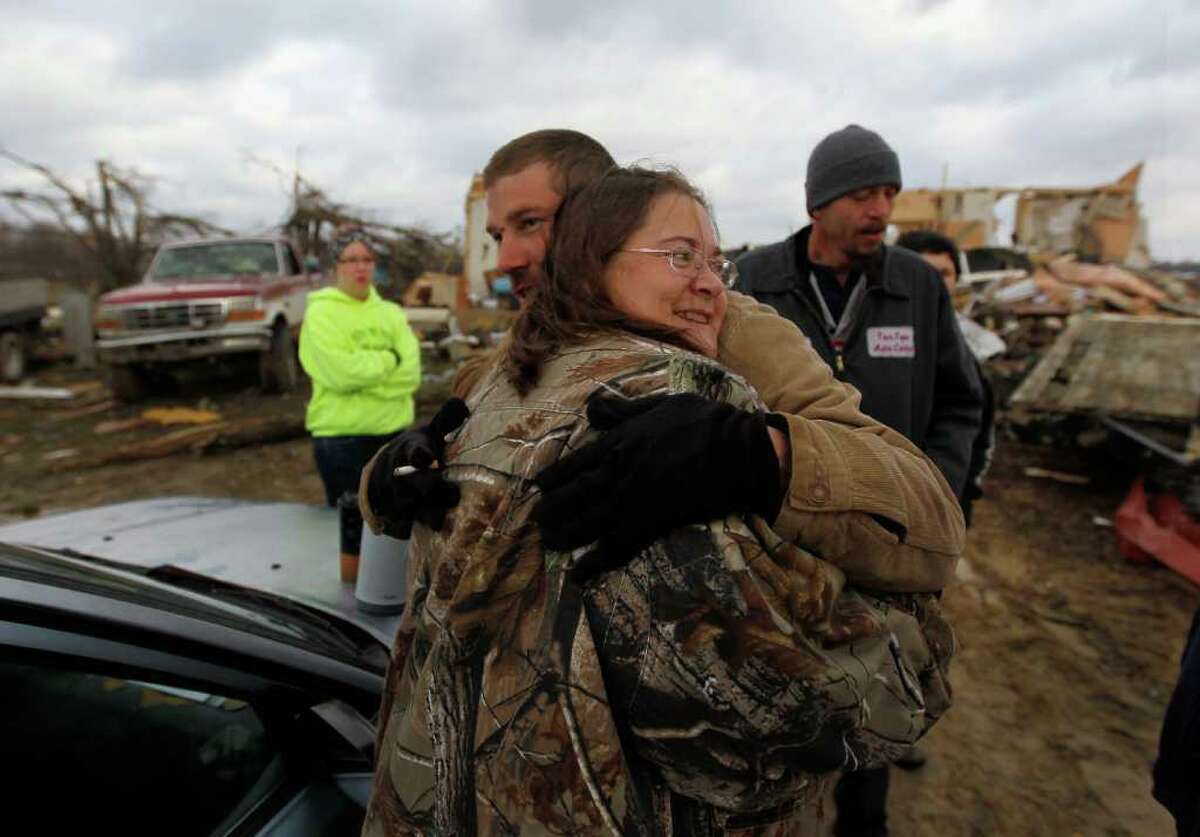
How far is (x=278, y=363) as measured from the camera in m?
10.5

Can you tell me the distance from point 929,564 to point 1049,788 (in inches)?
109

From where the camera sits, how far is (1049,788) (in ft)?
10.0

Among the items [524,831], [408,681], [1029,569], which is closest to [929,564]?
[524,831]

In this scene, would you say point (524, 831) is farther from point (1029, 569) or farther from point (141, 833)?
point (1029, 569)

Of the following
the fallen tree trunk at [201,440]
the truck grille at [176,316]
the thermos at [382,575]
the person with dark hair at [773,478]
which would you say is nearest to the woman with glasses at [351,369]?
the thermos at [382,575]

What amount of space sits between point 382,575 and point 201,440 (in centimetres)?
731

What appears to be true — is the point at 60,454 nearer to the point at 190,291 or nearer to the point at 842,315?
the point at 190,291

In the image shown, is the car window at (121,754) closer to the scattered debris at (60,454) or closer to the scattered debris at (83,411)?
the scattered debris at (60,454)

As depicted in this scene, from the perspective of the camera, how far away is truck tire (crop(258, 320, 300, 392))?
10336 millimetres

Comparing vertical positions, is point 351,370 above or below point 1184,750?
above

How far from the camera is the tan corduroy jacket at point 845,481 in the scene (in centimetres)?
94

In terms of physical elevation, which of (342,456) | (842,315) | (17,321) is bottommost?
(17,321)

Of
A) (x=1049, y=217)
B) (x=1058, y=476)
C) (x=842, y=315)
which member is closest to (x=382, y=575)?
(x=842, y=315)

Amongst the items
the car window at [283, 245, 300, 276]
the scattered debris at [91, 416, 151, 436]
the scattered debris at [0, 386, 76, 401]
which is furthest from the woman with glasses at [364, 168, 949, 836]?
the scattered debris at [0, 386, 76, 401]
